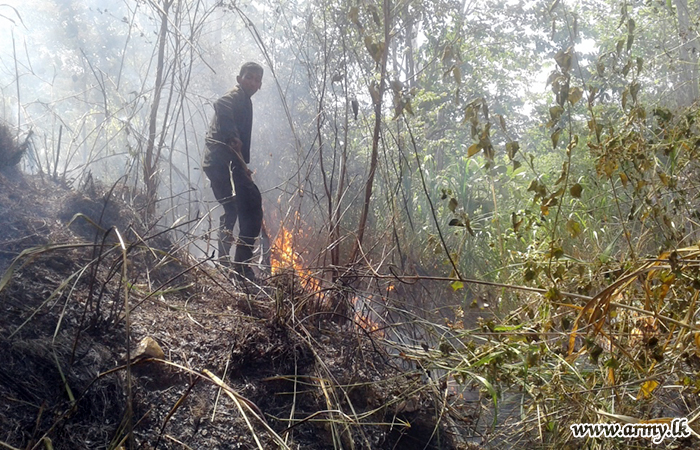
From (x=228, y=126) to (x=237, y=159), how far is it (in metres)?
0.27

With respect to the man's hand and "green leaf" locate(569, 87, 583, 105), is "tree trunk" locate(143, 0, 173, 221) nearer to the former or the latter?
the man's hand

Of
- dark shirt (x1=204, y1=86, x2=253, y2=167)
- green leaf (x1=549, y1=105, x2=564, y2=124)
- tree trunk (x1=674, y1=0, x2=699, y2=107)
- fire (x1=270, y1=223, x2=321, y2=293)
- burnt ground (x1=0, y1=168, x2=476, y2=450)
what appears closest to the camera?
burnt ground (x1=0, y1=168, x2=476, y2=450)

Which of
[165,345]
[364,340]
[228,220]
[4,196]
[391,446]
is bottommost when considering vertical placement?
[391,446]

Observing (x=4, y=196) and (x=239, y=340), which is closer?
(x=239, y=340)

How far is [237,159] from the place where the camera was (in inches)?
130

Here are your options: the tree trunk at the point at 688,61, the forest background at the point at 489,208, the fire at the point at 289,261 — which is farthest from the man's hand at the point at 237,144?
the tree trunk at the point at 688,61

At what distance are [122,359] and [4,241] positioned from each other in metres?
1.16

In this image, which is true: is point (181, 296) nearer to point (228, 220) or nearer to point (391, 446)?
point (228, 220)

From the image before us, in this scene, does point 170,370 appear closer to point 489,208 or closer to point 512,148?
point 512,148

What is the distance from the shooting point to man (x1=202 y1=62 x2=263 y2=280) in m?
3.26

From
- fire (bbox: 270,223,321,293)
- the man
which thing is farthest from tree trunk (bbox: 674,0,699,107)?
the man

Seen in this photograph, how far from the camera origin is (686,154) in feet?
6.16

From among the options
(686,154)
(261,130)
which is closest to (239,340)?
(686,154)

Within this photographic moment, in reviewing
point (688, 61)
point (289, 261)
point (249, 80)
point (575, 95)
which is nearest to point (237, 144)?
point (249, 80)
